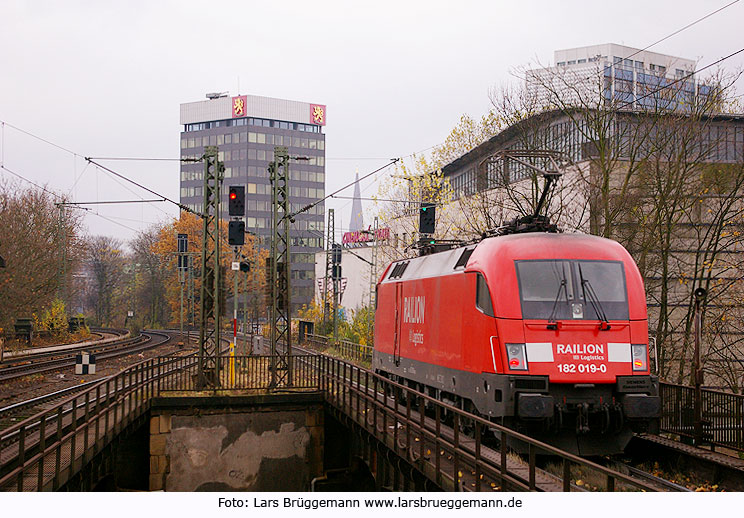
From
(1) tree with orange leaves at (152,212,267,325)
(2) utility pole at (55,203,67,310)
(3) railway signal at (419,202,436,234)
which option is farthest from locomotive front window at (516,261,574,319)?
(1) tree with orange leaves at (152,212,267,325)

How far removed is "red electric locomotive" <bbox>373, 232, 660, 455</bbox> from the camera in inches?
478

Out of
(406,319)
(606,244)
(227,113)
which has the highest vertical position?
(227,113)

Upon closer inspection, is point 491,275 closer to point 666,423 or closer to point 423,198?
point 666,423

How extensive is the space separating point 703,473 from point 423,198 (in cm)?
2324

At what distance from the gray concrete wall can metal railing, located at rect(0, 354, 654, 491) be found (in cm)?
80

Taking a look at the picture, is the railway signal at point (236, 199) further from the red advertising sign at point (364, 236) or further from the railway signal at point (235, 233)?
the red advertising sign at point (364, 236)

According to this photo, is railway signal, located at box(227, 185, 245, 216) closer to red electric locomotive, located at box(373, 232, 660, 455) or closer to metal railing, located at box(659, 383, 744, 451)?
red electric locomotive, located at box(373, 232, 660, 455)

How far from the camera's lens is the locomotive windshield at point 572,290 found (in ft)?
40.8

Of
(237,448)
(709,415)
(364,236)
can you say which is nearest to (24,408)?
(237,448)

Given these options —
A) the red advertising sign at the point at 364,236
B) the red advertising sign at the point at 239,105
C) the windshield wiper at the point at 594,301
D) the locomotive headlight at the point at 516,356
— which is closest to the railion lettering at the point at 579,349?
the windshield wiper at the point at 594,301

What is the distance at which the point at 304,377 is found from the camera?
2539cm

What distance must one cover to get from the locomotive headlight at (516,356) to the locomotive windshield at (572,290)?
0.52 metres

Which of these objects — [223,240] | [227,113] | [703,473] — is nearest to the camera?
[703,473]
